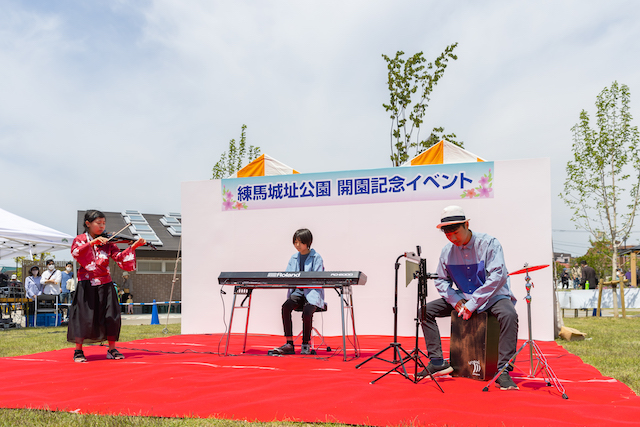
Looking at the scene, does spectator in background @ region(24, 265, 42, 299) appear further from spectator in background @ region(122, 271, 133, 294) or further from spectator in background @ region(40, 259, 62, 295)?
spectator in background @ region(122, 271, 133, 294)

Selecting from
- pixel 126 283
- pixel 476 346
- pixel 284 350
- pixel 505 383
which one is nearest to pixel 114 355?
pixel 284 350

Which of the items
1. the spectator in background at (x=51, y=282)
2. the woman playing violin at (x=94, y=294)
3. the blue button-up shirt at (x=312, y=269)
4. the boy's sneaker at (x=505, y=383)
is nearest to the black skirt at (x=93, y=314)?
the woman playing violin at (x=94, y=294)

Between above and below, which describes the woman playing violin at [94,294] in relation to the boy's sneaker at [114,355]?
above

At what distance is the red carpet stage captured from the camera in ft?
8.73

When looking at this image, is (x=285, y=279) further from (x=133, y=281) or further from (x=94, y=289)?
(x=133, y=281)

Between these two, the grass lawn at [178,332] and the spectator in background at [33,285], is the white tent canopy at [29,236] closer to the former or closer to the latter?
the spectator in background at [33,285]

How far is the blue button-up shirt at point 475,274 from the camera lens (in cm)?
355

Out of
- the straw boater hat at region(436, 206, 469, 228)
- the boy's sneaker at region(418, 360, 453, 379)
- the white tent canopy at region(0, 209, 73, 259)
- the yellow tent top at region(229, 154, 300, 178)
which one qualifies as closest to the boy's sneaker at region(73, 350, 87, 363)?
the boy's sneaker at region(418, 360, 453, 379)

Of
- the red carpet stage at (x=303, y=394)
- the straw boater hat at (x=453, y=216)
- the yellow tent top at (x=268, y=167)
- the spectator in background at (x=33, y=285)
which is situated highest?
the yellow tent top at (x=268, y=167)

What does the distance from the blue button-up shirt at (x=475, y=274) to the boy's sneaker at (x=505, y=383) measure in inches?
17.9

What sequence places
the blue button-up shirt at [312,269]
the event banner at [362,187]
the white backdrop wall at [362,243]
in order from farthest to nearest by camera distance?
the event banner at [362,187] < the white backdrop wall at [362,243] < the blue button-up shirt at [312,269]

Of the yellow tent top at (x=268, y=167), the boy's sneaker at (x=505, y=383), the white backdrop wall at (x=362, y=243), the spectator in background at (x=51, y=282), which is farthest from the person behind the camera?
the spectator in background at (x=51, y=282)

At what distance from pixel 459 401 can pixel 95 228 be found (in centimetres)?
364

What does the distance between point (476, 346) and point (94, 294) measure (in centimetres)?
345
